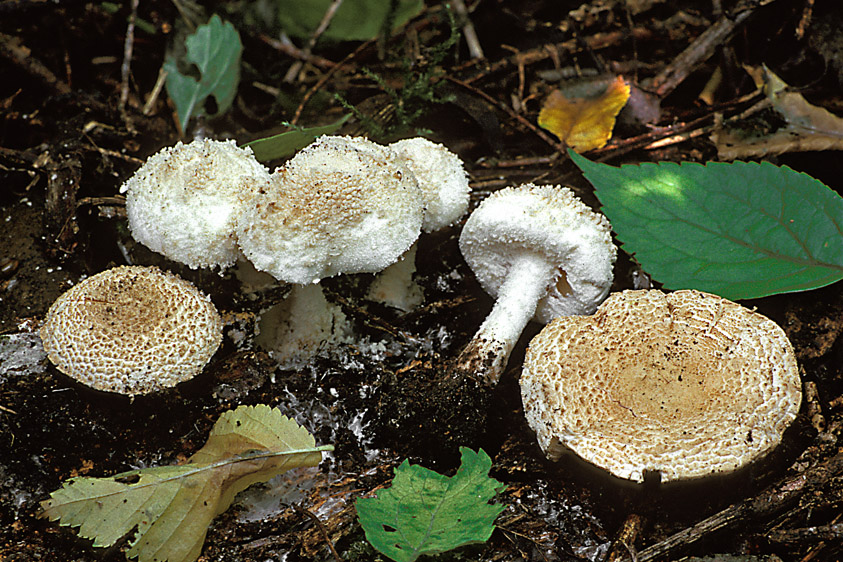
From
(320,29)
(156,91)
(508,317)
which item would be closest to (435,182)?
(508,317)

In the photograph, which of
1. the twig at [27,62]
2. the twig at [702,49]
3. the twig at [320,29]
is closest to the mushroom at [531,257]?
the twig at [702,49]

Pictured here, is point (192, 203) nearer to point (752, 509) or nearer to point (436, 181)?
point (436, 181)

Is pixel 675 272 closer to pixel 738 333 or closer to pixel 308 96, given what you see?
pixel 738 333

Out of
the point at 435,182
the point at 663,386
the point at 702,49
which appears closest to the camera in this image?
the point at 663,386

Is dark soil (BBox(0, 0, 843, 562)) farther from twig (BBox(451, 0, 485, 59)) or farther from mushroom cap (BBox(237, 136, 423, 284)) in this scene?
mushroom cap (BBox(237, 136, 423, 284))

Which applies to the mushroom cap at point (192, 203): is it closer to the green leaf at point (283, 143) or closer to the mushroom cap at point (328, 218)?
the mushroom cap at point (328, 218)

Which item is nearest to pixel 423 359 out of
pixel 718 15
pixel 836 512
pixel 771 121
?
pixel 836 512

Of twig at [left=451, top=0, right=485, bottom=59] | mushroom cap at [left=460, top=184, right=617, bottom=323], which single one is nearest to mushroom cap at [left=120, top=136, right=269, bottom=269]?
mushroom cap at [left=460, top=184, right=617, bottom=323]
